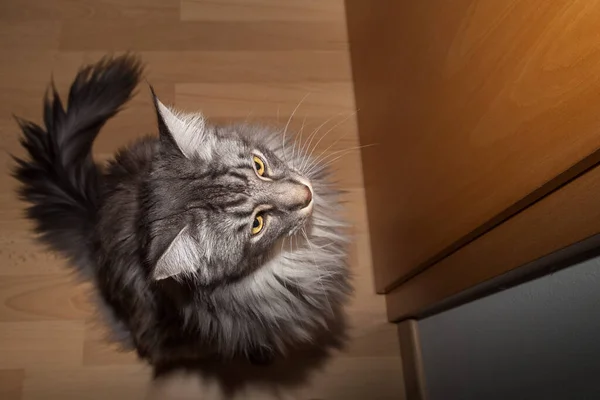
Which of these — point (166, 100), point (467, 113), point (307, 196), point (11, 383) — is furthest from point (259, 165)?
point (11, 383)

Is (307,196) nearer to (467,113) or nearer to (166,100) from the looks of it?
(467,113)

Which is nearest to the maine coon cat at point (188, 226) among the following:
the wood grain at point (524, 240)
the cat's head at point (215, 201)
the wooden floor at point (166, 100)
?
the cat's head at point (215, 201)

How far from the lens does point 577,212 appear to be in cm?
58

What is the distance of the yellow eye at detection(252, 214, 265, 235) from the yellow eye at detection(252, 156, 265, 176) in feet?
0.29

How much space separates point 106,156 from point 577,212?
4.17ft

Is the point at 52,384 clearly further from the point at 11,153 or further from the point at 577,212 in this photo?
the point at 577,212

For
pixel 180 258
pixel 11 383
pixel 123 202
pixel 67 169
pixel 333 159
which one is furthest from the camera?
pixel 333 159

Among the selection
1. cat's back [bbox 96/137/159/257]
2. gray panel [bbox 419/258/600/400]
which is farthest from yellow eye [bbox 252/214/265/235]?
gray panel [bbox 419/258/600/400]

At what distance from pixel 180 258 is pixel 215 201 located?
0.43ft

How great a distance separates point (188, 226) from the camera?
864 millimetres

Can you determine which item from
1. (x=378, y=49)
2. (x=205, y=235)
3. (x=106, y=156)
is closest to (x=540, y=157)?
(x=205, y=235)

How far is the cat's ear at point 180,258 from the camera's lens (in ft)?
2.57

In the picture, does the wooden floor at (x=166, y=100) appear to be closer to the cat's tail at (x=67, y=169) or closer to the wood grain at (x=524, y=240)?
the cat's tail at (x=67, y=169)

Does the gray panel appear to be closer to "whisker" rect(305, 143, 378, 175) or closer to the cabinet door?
the cabinet door
